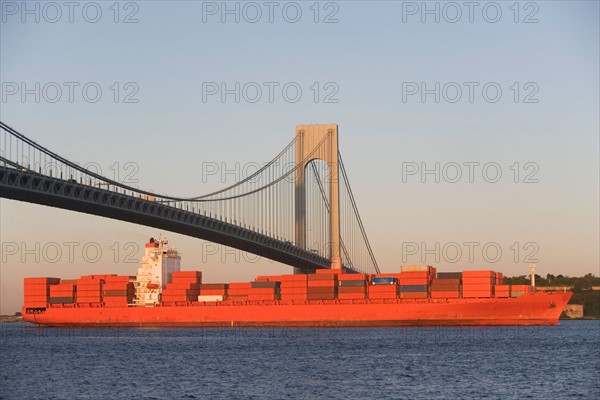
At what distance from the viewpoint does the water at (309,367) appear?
107 feet

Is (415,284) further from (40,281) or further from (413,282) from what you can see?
(40,281)

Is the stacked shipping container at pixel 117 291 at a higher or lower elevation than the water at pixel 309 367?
higher

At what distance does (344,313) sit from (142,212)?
60.0 ft

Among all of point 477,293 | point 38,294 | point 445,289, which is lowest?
point 38,294

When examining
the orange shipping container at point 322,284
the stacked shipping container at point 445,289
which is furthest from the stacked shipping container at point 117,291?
the stacked shipping container at point 445,289

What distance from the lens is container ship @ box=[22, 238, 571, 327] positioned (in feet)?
223

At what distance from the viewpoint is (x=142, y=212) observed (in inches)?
2304

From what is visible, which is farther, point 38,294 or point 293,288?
point 38,294

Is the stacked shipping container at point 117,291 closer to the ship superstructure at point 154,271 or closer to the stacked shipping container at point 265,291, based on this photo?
the ship superstructure at point 154,271

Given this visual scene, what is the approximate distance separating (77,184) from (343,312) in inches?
988

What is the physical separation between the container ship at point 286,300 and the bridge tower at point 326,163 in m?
3.98

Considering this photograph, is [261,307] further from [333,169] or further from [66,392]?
[66,392]

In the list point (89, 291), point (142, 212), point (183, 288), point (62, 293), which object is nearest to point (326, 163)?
point (183, 288)

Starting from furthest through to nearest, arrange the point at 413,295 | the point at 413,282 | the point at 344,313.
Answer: the point at 344,313 → the point at 413,282 → the point at 413,295
